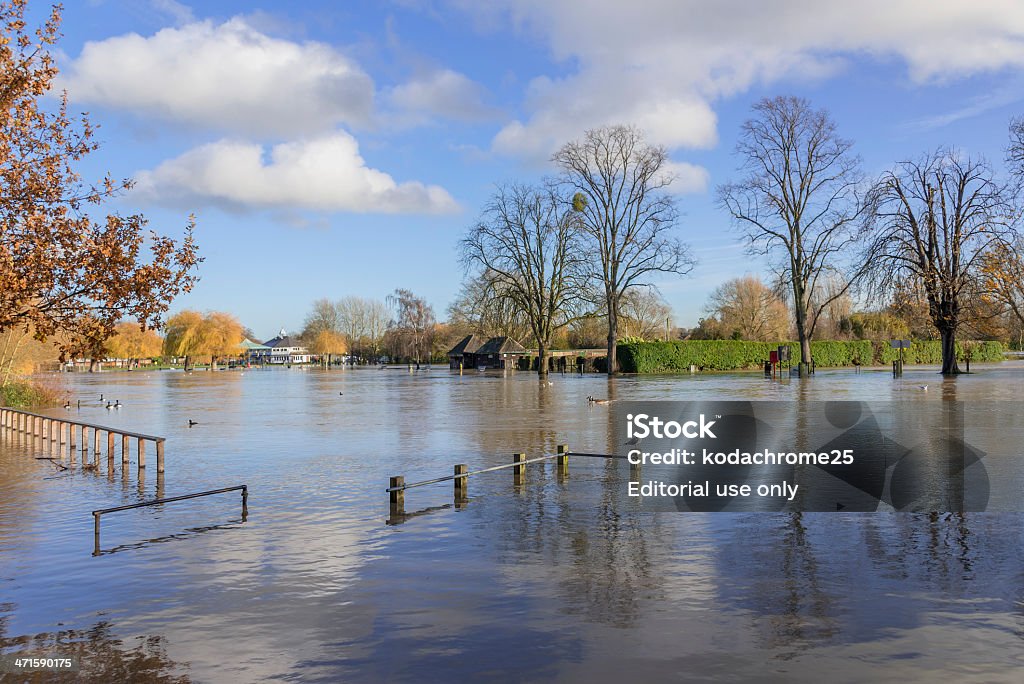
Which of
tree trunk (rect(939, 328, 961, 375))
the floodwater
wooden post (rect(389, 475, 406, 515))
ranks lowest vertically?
the floodwater

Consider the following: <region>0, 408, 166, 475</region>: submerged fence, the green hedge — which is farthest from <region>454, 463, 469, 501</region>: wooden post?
the green hedge

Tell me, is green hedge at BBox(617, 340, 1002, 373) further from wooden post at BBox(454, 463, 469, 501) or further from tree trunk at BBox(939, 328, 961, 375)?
wooden post at BBox(454, 463, 469, 501)

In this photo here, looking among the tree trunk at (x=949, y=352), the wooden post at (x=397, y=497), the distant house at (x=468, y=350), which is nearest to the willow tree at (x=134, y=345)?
the distant house at (x=468, y=350)

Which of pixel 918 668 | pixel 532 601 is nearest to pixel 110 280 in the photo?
pixel 532 601

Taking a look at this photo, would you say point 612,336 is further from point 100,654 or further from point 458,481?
point 100,654

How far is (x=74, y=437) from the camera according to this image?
78.4 ft

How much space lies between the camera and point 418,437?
907 inches

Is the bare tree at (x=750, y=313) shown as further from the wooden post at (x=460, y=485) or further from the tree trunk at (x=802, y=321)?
the wooden post at (x=460, y=485)

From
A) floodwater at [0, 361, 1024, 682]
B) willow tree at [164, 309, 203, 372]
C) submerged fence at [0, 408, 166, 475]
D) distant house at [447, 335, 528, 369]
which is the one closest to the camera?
floodwater at [0, 361, 1024, 682]

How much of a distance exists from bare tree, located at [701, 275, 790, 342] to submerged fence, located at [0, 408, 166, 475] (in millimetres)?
81904

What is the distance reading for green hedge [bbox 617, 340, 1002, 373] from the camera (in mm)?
66625

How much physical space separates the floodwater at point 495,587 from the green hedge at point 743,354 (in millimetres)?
51600

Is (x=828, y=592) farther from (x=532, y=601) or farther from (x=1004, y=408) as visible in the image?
(x=1004, y=408)

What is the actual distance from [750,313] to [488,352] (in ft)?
110
